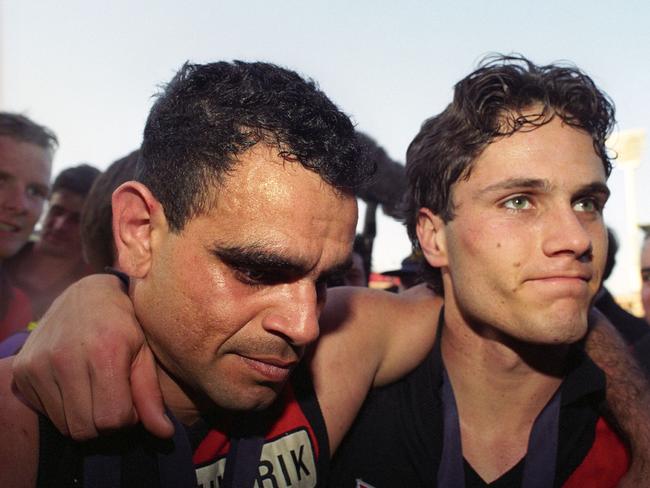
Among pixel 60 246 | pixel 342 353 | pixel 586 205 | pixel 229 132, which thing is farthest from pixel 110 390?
pixel 60 246

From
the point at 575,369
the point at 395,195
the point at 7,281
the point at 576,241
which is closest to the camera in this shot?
the point at 576,241

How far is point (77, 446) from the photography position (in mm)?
1876

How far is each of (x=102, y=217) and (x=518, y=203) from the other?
218cm

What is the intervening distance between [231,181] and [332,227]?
39 cm

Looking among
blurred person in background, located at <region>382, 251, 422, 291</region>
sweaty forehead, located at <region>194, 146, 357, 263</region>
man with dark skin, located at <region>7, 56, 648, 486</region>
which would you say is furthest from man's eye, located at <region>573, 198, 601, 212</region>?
sweaty forehead, located at <region>194, 146, 357, 263</region>

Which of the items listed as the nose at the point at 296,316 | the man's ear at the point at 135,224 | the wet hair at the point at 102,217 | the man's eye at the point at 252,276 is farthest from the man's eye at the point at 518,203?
the wet hair at the point at 102,217

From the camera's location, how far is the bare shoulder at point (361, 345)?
2572 mm

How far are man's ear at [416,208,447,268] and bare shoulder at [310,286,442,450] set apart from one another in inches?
11.7

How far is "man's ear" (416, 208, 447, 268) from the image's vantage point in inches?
122

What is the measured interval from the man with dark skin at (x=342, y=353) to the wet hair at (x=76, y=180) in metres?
2.99

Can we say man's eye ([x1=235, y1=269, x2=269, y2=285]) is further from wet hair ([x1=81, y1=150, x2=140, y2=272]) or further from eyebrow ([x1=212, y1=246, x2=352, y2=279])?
wet hair ([x1=81, y1=150, x2=140, y2=272])

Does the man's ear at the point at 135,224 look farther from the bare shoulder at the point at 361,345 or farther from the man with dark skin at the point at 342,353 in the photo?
the bare shoulder at the point at 361,345

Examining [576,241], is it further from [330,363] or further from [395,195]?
[395,195]

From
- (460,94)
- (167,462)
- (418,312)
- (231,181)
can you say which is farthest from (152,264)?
(460,94)
